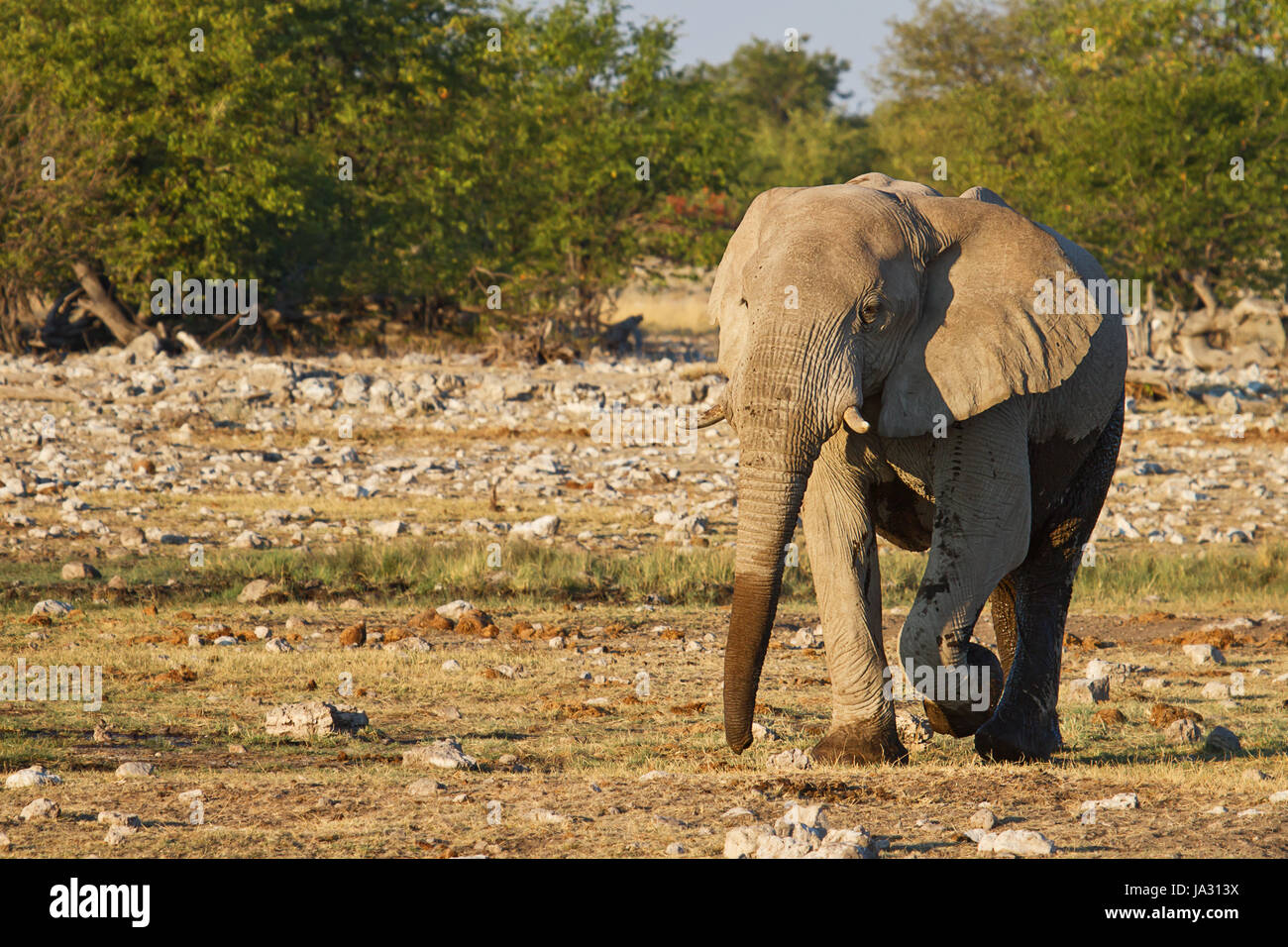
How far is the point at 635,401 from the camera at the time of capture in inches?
862

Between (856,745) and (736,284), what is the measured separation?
2.01m

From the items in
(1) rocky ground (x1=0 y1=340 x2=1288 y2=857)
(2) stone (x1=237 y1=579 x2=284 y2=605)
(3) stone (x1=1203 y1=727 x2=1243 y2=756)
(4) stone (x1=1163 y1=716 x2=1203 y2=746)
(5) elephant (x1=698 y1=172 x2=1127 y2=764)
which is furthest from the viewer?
(2) stone (x1=237 y1=579 x2=284 y2=605)

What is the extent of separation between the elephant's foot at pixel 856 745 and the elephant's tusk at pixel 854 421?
1380 millimetres

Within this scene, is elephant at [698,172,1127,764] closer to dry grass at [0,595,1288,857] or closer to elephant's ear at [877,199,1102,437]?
elephant's ear at [877,199,1102,437]

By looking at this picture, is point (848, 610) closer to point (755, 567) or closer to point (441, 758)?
point (755, 567)

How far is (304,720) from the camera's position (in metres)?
7.30

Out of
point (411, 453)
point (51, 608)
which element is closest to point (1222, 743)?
point (51, 608)

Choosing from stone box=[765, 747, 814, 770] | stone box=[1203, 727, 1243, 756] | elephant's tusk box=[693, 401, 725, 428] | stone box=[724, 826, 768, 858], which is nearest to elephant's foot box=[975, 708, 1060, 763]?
stone box=[1203, 727, 1243, 756]

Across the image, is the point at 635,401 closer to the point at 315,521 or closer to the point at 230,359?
the point at 230,359

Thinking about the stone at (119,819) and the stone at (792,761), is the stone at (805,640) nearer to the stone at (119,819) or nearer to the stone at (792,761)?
the stone at (792,761)

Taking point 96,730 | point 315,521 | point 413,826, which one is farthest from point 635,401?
point 413,826

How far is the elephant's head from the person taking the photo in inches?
242

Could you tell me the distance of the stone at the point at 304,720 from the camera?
7.30 meters

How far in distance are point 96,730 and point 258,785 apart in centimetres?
142
